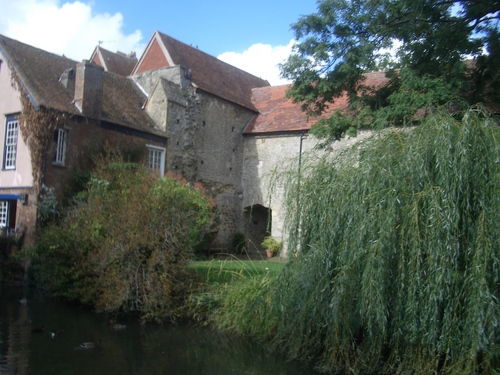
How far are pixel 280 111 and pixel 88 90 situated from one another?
9690 millimetres

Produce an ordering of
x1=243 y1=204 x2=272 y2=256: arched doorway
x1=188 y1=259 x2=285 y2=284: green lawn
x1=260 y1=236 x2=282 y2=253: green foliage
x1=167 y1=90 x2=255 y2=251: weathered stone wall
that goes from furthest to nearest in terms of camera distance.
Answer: x1=243 y1=204 x2=272 y2=256: arched doorway → x1=260 y1=236 x2=282 y2=253: green foliage → x1=167 y1=90 x2=255 y2=251: weathered stone wall → x1=188 y1=259 x2=285 y2=284: green lawn

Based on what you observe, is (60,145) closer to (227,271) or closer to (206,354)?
(227,271)

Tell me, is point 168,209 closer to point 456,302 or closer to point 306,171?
point 306,171

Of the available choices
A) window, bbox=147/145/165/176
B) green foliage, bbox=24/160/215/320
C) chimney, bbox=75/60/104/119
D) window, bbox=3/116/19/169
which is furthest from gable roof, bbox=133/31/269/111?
green foliage, bbox=24/160/215/320

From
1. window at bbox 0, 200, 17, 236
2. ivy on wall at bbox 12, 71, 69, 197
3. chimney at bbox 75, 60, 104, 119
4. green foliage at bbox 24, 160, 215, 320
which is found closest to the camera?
green foliage at bbox 24, 160, 215, 320

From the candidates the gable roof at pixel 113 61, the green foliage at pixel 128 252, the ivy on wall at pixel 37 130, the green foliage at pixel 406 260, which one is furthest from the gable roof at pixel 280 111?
the green foliage at pixel 406 260

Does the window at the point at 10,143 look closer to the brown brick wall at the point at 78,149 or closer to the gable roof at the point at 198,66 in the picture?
the brown brick wall at the point at 78,149

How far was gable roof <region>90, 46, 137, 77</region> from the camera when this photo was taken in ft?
91.7

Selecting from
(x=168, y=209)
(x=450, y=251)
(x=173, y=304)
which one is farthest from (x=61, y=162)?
(x=450, y=251)

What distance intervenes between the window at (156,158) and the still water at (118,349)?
28.1 feet

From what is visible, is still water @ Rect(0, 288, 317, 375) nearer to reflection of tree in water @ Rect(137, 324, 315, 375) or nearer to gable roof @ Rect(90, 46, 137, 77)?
reflection of tree in water @ Rect(137, 324, 315, 375)

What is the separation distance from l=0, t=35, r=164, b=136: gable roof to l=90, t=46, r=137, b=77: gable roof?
308 inches

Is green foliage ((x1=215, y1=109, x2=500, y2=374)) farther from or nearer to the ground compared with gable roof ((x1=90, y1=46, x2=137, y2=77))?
nearer to the ground

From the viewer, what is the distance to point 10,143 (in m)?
16.7
